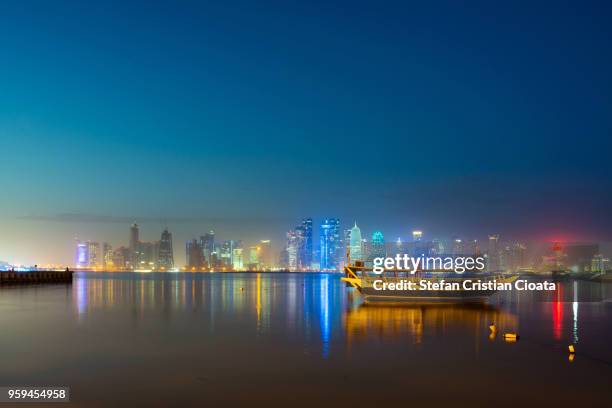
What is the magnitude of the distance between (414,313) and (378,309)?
4189 mm

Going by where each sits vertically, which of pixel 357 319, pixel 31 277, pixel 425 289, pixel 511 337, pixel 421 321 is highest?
pixel 425 289

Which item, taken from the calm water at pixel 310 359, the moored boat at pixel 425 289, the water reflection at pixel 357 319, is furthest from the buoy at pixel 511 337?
the moored boat at pixel 425 289

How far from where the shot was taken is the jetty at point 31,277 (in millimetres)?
81312

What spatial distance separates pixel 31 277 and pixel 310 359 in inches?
3013

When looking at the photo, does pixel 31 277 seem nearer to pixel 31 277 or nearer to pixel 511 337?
pixel 31 277

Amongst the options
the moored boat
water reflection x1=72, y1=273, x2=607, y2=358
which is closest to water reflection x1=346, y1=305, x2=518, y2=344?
water reflection x1=72, y1=273, x2=607, y2=358

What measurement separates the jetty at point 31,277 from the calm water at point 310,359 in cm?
4663

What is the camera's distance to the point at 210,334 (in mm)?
30469

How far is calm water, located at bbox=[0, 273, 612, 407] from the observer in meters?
17.3

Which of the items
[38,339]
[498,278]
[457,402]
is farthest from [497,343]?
[498,278]

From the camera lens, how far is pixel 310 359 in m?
23.3

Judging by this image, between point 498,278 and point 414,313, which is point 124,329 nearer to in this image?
point 414,313

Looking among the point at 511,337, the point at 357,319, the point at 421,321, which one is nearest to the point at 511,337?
the point at 511,337

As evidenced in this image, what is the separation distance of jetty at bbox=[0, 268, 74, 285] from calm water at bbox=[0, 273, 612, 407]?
4663cm
